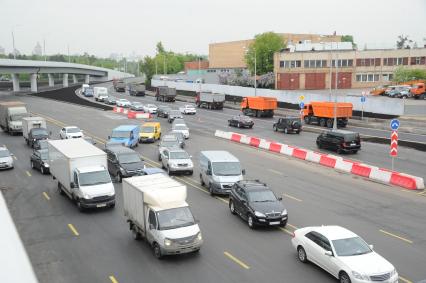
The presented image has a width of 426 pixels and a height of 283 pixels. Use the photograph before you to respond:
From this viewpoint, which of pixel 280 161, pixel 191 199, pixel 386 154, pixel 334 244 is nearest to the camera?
pixel 334 244

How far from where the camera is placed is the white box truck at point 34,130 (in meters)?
41.8

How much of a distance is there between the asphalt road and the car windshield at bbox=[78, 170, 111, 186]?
1.46 meters

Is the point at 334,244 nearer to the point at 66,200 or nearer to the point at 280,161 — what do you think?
the point at 66,200

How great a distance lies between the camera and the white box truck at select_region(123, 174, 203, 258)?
53.5 ft

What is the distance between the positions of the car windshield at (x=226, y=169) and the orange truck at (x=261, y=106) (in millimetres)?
39695

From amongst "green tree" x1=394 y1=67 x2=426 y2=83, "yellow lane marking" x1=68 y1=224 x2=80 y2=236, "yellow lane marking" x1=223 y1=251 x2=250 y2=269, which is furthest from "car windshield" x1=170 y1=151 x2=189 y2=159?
"green tree" x1=394 y1=67 x2=426 y2=83

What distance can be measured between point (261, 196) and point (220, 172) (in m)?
5.14

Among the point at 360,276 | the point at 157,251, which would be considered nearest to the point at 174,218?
the point at 157,251

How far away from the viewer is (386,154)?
3862 centimetres

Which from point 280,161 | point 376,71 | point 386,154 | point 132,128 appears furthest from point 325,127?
point 376,71

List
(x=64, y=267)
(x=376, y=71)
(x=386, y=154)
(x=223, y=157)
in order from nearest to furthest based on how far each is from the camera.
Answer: (x=64, y=267) → (x=223, y=157) → (x=386, y=154) → (x=376, y=71)

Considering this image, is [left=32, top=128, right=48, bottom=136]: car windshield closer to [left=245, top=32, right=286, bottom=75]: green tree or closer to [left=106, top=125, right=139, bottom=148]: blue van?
[left=106, top=125, right=139, bottom=148]: blue van

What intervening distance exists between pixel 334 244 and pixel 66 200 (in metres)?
15.7

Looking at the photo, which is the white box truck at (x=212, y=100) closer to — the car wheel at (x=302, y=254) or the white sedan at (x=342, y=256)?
the white sedan at (x=342, y=256)
